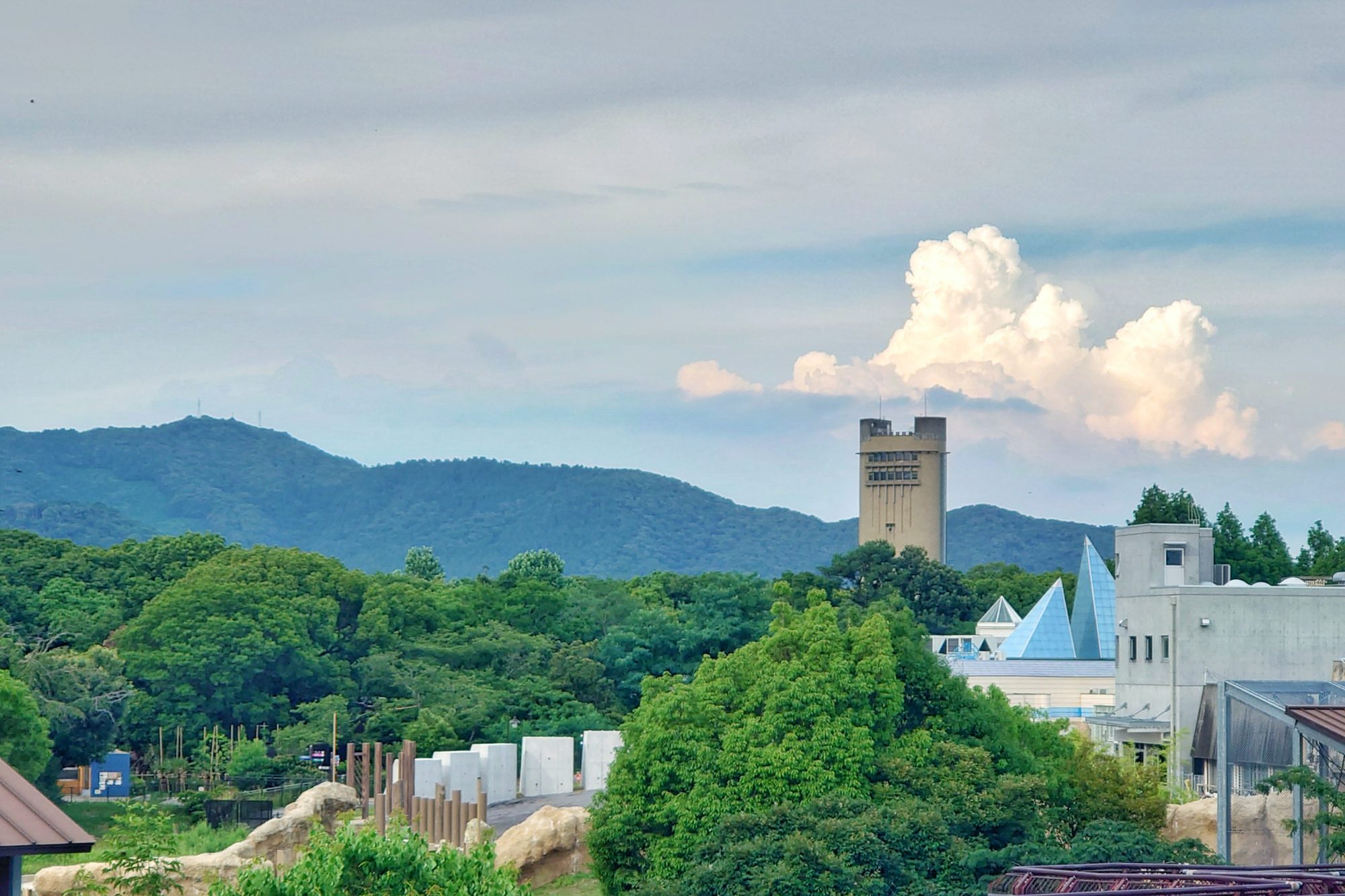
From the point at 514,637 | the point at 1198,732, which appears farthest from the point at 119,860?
the point at 514,637

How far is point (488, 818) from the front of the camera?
38.2 m

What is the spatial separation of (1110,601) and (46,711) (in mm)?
30780

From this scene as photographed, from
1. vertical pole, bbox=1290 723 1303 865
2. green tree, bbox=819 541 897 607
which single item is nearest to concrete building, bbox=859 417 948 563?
green tree, bbox=819 541 897 607

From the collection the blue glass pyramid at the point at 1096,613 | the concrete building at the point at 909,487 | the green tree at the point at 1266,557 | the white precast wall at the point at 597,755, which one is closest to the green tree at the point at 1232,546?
the green tree at the point at 1266,557

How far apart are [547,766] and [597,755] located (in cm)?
120

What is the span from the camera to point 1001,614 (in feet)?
236

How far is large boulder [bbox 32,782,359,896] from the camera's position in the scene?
88.1ft

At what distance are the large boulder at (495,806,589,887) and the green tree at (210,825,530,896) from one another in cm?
1534

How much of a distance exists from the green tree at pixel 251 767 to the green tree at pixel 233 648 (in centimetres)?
595

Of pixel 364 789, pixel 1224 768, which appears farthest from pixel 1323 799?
pixel 364 789

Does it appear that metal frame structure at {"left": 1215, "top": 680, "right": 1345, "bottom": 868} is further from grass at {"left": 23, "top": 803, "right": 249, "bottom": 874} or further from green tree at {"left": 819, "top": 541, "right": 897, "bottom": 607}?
green tree at {"left": 819, "top": 541, "right": 897, "bottom": 607}

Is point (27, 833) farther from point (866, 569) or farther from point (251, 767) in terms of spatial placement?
point (866, 569)

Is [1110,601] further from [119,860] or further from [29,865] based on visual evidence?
[119,860]

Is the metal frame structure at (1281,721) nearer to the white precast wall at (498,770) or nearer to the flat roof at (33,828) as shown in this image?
the flat roof at (33,828)
